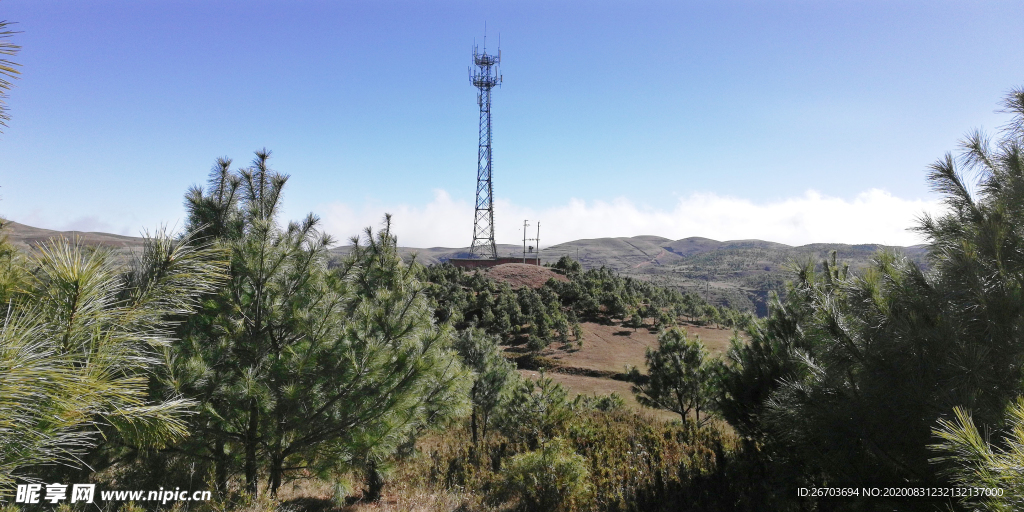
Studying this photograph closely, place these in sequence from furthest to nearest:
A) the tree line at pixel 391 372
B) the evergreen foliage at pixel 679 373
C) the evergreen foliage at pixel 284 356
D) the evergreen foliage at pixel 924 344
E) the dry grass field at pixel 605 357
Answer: the dry grass field at pixel 605 357
the evergreen foliage at pixel 679 373
the evergreen foliage at pixel 284 356
the evergreen foliage at pixel 924 344
the tree line at pixel 391 372

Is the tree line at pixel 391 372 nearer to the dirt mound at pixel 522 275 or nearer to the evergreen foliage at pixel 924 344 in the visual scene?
the evergreen foliage at pixel 924 344

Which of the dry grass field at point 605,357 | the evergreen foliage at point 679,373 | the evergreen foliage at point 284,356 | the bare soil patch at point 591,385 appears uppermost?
the evergreen foliage at point 284,356

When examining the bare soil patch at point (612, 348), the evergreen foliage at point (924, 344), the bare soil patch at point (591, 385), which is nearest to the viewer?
the evergreen foliage at point (924, 344)

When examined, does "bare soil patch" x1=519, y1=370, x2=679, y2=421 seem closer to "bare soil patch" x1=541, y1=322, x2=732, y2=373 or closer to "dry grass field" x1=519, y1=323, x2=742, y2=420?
"dry grass field" x1=519, y1=323, x2=742, y2=420

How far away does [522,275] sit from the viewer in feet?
159

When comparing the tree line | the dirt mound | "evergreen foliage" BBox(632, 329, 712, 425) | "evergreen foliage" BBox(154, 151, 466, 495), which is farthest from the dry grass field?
"evergreen foliage" BBox(154, 151, 466, 495)

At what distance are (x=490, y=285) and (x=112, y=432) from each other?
38291 millimetres

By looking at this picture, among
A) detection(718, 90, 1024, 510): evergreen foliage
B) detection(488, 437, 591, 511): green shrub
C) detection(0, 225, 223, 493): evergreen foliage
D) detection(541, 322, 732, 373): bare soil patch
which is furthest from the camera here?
detection(541, 322, 732, 373): bare soil patch

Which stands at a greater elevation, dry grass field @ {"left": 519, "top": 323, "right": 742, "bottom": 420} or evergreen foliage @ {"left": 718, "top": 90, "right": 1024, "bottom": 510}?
evergreen foliage @ {"left": 718, "top": 90, "right": 1024, "bottom": 510}

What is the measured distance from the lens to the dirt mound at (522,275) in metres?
46.2

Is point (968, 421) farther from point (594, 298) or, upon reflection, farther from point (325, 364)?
point (594, 298)

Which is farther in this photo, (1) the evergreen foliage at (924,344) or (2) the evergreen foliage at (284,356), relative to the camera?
(2) the evergreen foliage at (284,356)

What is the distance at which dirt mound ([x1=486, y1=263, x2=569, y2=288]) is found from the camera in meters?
46.2

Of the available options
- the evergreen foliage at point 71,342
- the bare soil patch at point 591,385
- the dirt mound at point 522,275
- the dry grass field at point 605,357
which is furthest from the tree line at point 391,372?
the dirt mound at point 522,275
